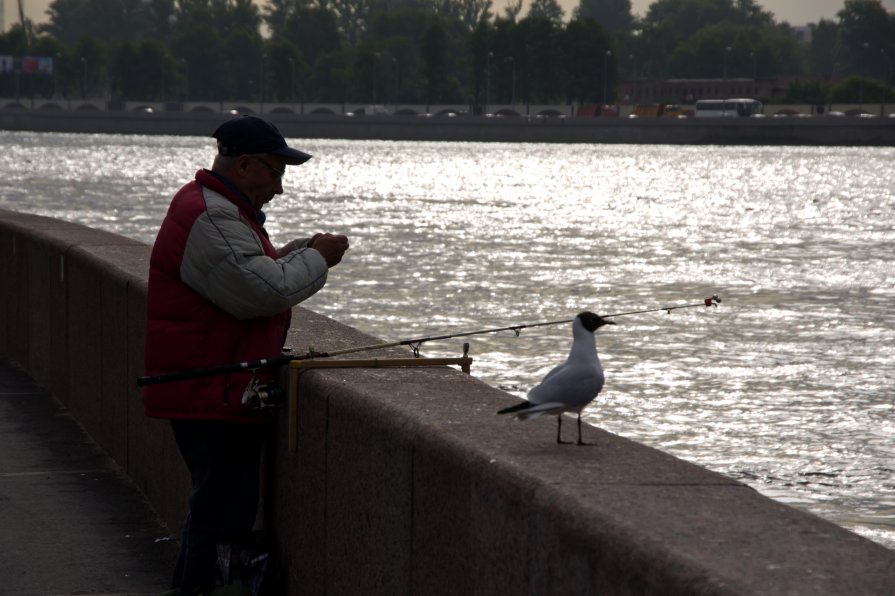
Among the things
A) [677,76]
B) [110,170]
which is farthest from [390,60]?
[110,170]

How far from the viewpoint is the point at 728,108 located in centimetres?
14712

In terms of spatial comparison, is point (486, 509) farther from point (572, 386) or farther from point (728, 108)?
point (728, 108)

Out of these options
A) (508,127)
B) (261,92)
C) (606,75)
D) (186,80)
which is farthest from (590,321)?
(186,80)

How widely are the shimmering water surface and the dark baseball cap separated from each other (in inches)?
192

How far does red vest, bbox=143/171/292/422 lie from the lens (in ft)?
12.8

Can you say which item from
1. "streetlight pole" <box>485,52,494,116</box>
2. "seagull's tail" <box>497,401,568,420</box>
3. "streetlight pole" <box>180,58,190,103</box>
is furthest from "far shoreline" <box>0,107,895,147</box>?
"seagull's tail" <box>497,401,568,420</box>

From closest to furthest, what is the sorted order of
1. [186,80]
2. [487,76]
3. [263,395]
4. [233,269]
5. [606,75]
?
[233,269], [263,395], [606,75], [487,76], [186,80]

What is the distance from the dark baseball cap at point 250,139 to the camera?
12.9 feet

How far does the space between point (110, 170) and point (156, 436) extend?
68615 mm

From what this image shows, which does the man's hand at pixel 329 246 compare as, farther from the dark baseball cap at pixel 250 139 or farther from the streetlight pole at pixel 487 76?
the streetlight pole at pixel 487 76

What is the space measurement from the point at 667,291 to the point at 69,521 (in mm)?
16676

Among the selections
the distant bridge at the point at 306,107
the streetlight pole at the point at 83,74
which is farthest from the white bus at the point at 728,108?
the streetlight pole at the point at 83,74

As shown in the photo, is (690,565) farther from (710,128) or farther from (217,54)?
(217,54)

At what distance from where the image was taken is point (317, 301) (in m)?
18.7
